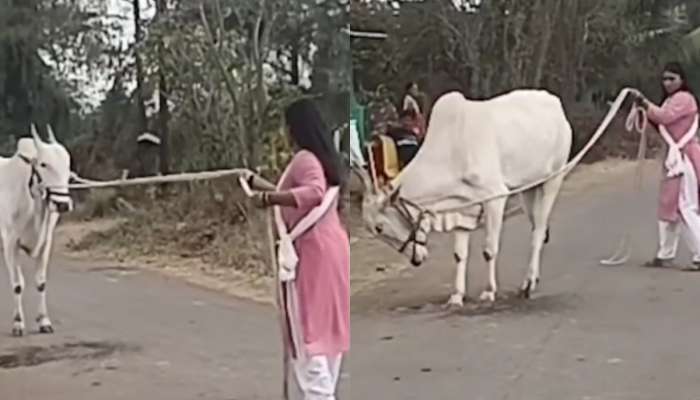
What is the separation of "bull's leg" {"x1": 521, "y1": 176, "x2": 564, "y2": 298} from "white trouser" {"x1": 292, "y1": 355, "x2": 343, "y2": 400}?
1.22m

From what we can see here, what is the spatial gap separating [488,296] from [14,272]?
145 cm

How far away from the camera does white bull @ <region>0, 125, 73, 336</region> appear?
3.75 metres

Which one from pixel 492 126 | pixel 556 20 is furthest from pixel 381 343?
pixel 556 20

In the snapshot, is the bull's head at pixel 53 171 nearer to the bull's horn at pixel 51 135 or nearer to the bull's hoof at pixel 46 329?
the bull's horn at pixel 51 135

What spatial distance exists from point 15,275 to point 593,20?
5.88 feet

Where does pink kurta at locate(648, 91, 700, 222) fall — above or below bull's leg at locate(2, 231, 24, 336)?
above

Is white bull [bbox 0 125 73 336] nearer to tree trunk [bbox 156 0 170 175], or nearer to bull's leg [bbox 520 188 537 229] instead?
tree trunk [bbox 156 0 170 175]

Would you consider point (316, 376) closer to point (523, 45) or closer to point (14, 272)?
point (14, 272)

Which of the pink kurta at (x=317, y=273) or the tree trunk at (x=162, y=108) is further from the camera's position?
the tree trunk at (x=162, y=108)

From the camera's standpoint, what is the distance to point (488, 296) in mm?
4410

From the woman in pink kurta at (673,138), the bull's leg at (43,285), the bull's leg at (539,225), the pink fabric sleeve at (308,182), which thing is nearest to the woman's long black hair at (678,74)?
the woman in pink kurta at (673,138)

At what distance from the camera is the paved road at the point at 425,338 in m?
3.93

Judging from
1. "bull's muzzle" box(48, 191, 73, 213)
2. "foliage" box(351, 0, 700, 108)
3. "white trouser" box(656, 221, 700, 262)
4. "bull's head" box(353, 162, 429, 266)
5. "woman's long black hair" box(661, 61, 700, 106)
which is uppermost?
"foliage" box(351, 0, 700, 108)

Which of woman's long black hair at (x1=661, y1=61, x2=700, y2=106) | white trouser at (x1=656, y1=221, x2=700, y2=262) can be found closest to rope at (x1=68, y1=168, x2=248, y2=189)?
woman's long black hair at (x1=661, y1=61, x2=700, y2=106)
